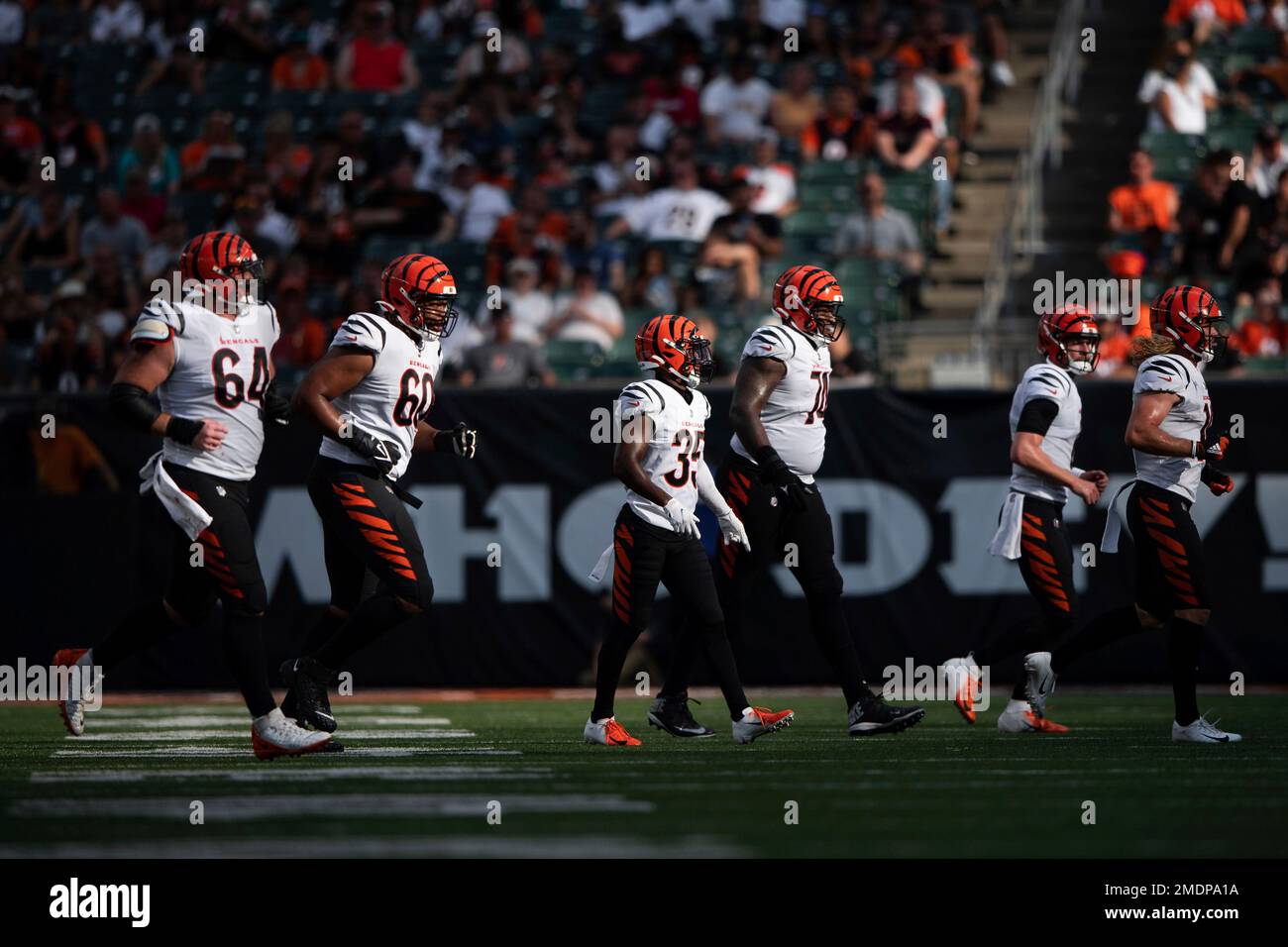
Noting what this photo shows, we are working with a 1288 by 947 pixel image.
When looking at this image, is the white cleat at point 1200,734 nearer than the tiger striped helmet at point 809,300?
Yes

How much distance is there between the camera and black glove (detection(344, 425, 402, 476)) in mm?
7609

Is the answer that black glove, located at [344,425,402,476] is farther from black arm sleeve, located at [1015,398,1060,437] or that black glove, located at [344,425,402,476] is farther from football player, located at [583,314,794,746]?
black arm sleeve, located at [1015,398,1060,437]

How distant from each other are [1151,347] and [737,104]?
29.5 feet

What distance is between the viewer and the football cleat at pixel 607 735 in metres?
8.12

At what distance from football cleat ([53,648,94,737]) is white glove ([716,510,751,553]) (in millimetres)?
2859

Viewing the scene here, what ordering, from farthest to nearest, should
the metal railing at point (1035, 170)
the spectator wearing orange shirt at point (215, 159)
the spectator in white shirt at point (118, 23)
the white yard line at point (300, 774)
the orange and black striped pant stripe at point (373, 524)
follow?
the spectator in white shirt at point (118, 23) → the spectator wearing orange shirt at point (215, 159) → the metal railing at point (1035, 170) → the orange and black striped pant stripe at point (373, 524) → the white yard line at point (300, 774)

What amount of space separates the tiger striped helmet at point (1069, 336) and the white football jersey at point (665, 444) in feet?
5.97

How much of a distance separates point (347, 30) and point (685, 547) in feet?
40.5

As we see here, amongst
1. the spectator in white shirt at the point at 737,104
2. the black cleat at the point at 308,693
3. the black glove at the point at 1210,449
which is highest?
the spectator in white shirt at the point at 737,104

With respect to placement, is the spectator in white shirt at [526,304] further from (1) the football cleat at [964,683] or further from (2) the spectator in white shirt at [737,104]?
(1) the football cleat at [964,683]

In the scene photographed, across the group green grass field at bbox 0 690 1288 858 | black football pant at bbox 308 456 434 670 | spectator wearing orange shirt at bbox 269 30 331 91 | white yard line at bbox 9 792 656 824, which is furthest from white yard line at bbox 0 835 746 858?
spectator wearing orange shirt at bbox 269 30 331 91

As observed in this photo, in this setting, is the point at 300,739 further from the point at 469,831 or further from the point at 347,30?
the point at 347,30

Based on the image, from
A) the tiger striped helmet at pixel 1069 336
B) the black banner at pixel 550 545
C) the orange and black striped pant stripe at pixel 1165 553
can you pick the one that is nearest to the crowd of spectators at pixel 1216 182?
the black banner at pixel 550 545

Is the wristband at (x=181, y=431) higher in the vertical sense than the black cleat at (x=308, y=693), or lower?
higher
